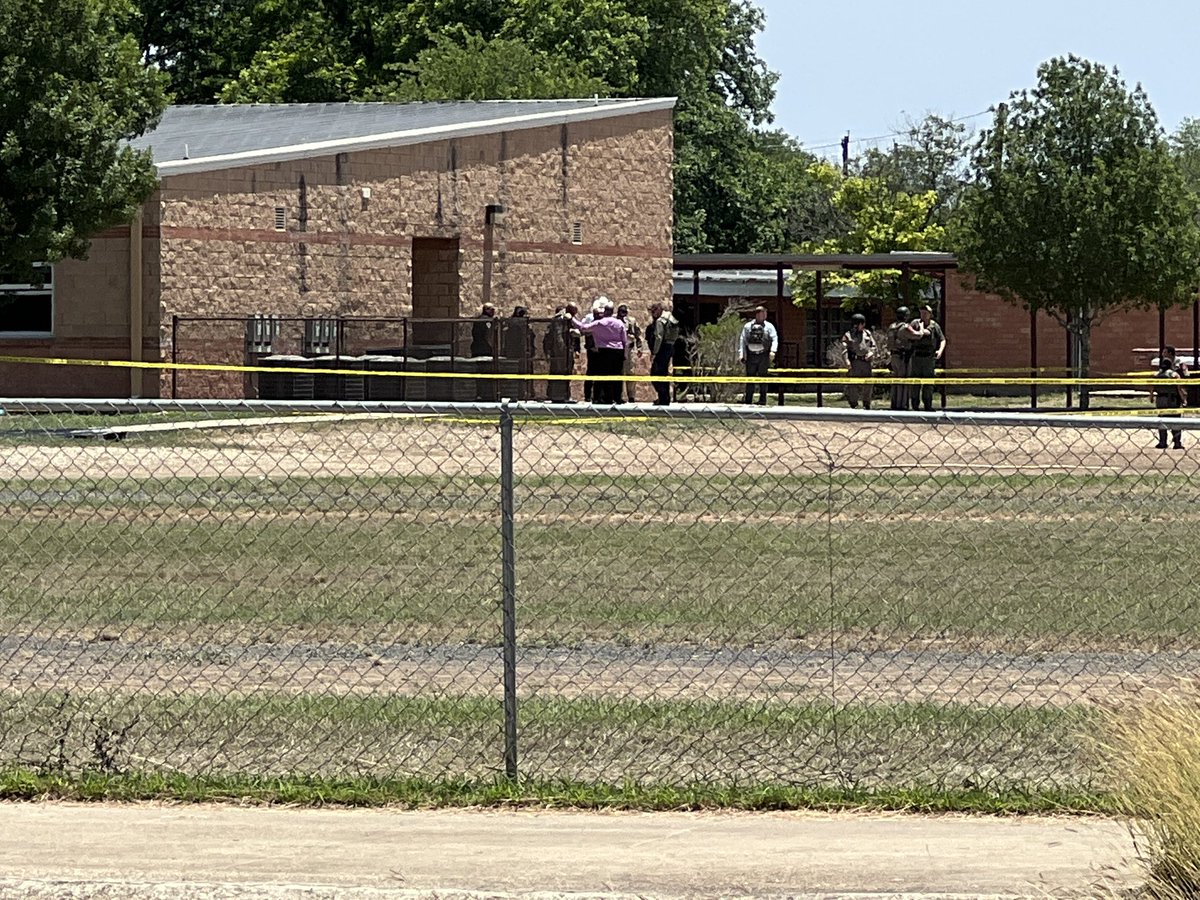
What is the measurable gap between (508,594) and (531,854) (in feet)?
4.03

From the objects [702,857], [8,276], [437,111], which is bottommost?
[702,857]

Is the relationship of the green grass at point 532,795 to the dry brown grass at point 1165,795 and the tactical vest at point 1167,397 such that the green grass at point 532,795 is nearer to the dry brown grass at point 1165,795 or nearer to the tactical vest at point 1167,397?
the dry brown grass at point 1165,795

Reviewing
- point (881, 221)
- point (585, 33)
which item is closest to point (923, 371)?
point (585, 33)

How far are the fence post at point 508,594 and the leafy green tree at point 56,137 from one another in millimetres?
21888

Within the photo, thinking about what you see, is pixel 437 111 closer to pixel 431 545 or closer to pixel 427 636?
pixel 431 545

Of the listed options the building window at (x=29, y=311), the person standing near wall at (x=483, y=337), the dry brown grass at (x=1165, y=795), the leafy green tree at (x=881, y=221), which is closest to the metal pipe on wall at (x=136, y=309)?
the building window at (x=29, y=311)

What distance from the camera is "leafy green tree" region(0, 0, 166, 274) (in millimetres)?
28422

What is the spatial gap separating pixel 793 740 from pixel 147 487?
10769 millimetres

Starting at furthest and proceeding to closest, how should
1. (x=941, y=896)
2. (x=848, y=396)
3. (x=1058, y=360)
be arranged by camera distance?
(x=1058, y=360), (x=848, y=396), (x=941, y=896)

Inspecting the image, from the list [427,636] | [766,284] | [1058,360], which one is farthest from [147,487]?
[766,284]

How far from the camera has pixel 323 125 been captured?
136 feet

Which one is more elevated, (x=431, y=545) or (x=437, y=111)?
(x=437, y=111)

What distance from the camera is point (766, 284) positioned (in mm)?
58969

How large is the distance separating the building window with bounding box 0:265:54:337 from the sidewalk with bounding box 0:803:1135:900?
90.0 ft
